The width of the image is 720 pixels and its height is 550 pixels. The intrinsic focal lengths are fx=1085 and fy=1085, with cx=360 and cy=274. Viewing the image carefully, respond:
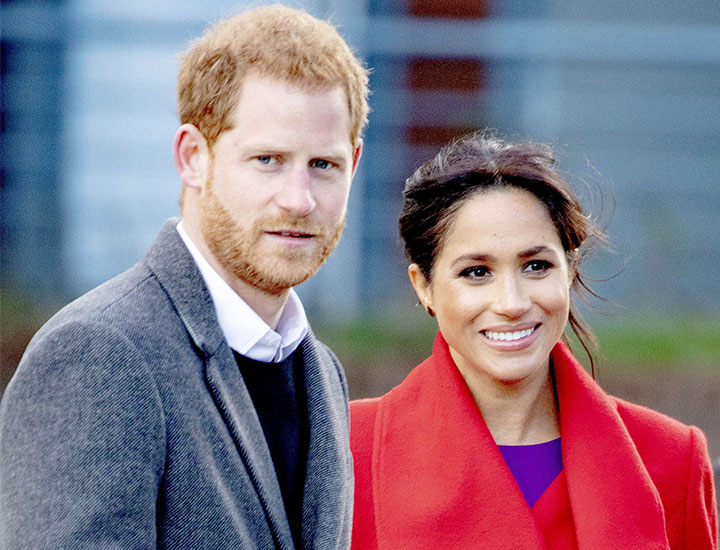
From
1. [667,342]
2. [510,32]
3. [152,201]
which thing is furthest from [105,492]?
[510,32]

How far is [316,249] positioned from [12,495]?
0.68 metres

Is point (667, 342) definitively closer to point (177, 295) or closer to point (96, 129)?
point (96, 129)

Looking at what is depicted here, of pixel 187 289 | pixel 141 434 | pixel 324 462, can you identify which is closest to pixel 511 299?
pixel 324 462

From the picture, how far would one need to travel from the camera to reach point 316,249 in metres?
1.98

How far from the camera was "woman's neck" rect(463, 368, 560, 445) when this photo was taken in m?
Result: 2.56

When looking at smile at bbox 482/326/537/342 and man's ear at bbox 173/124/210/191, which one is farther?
smile at bbox 482/326/537/342

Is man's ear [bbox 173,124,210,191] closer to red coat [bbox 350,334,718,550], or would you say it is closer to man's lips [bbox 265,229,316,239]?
man's lips [bbox 265,229,316,239]

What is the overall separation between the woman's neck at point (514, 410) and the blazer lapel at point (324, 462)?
40 centimetres

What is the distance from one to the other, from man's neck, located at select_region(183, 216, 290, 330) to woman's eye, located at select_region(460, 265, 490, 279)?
588 mm

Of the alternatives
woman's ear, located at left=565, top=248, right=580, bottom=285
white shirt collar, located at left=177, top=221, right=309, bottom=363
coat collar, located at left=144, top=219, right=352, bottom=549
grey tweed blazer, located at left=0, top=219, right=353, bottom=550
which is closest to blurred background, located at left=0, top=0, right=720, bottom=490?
woman's ear, located at left=565, top=248, right=580, bottom=285

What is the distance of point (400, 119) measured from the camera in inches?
299

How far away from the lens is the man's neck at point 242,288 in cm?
198

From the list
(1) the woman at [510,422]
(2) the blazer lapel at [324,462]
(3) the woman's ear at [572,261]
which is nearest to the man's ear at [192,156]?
(2) the blazer lapel at [324,462]

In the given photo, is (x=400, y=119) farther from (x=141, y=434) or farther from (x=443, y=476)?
(x=141, y=434)
